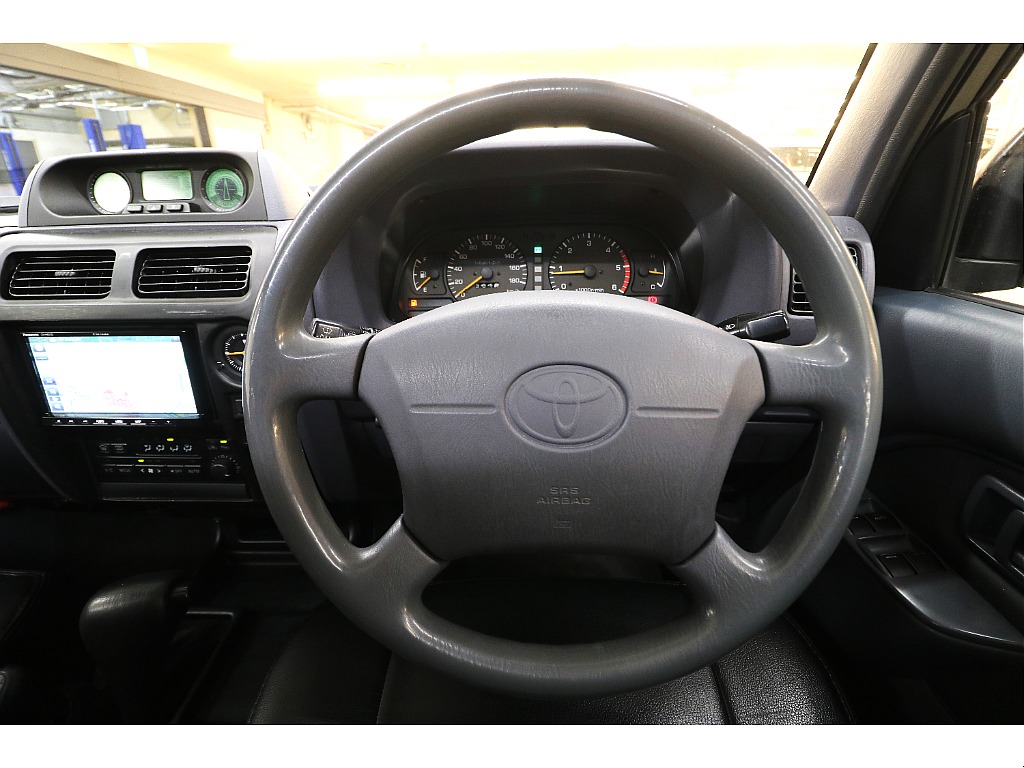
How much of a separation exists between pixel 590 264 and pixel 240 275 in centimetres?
75

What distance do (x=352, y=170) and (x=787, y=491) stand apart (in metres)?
1.14

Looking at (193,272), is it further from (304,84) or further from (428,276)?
(304,84)

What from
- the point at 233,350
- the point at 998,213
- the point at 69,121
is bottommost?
the point at 233,350

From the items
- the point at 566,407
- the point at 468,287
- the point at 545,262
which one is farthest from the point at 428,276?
the point at 566,407

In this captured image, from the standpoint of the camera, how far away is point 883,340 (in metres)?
1.14

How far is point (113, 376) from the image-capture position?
3.92 ft

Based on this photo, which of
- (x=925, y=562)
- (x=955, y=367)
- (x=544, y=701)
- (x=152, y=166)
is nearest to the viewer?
(x=544, y=701)

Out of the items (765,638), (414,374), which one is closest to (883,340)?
(765,638)

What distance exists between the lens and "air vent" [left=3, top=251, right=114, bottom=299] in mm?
1157

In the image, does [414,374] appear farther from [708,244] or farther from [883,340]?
[883,340]

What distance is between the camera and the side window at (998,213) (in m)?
1.03

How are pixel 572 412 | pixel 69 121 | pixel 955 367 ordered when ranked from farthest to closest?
pixel 69 121 → pixel 955 367 → pixel 572 412

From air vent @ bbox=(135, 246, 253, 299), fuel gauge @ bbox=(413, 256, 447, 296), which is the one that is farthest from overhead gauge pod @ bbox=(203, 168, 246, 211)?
fuel gauge @ bbox=(413, 256, 447, 296)

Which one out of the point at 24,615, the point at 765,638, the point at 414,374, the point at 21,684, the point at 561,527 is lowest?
the point at 24,615
